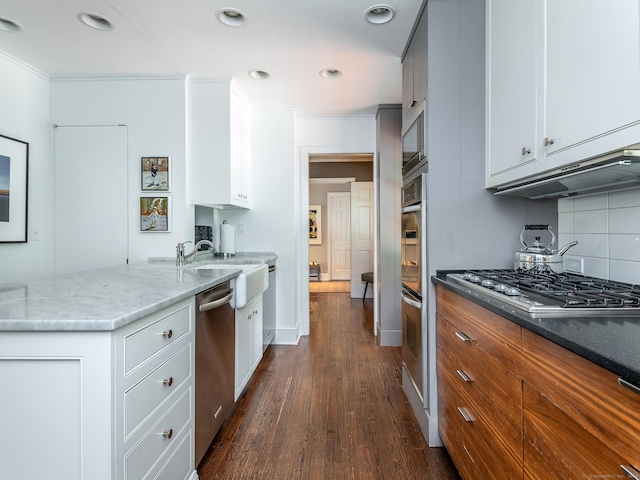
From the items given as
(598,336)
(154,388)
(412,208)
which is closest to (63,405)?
(154,388)

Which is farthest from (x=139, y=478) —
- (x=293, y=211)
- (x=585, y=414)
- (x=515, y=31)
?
(x=293, y=211)

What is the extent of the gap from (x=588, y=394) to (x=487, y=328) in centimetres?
52

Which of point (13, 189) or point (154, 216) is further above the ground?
point (13, 189)

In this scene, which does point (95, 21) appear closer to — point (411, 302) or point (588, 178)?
point (411, 302)

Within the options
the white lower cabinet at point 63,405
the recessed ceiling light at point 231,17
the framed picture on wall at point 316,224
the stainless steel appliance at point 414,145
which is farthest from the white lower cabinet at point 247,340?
the framed picture on wall at point 316,224

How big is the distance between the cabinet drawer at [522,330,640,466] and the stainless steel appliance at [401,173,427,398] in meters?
1.03

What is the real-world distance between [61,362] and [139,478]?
447 millimetres

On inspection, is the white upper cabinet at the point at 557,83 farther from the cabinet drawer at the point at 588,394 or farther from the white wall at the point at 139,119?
the white wall at the point at 139,119

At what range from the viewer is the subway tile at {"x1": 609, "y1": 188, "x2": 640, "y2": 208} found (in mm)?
1326

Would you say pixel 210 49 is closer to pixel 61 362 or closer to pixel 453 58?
pixel 453 58

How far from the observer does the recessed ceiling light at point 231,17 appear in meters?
2.11

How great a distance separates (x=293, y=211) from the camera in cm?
371

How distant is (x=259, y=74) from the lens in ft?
9.71

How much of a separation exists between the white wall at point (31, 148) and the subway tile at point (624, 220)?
12.2 ft
